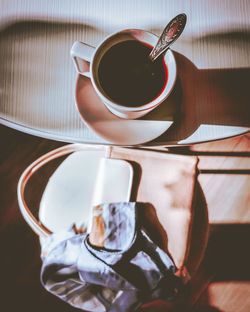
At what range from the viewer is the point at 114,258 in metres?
0.73

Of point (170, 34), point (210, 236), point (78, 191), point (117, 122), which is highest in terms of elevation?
point (170, 34)

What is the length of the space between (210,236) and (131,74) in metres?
0.84

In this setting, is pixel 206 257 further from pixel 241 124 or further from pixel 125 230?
pixel 241 124

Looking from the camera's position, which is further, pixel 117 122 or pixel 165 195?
pixel 165 195

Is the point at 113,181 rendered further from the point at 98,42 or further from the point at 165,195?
the point at 98,42

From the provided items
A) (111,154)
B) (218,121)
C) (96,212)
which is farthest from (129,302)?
(218,121)

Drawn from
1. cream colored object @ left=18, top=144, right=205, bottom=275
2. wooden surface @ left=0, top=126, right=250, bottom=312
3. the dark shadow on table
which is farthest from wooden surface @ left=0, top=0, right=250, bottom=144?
wooden surface @ left=0, top=126, right=250, bottom=312

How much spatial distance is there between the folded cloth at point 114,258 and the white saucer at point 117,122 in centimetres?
31

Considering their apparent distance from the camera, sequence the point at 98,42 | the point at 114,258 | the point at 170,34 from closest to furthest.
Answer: the point at 170,34 < the point at 98,42 < the point at 114,258

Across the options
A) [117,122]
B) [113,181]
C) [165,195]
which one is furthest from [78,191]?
[117,122]

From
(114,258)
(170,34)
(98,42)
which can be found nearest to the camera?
(170,34)

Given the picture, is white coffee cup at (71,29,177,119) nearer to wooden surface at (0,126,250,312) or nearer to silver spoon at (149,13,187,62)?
silver spoon at (149,13,187,62)

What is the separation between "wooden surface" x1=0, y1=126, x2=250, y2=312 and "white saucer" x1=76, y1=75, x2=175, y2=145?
0.64 meters

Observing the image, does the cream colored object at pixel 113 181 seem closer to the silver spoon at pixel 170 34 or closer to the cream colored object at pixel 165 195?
the cream colored object at pixel 165 195
